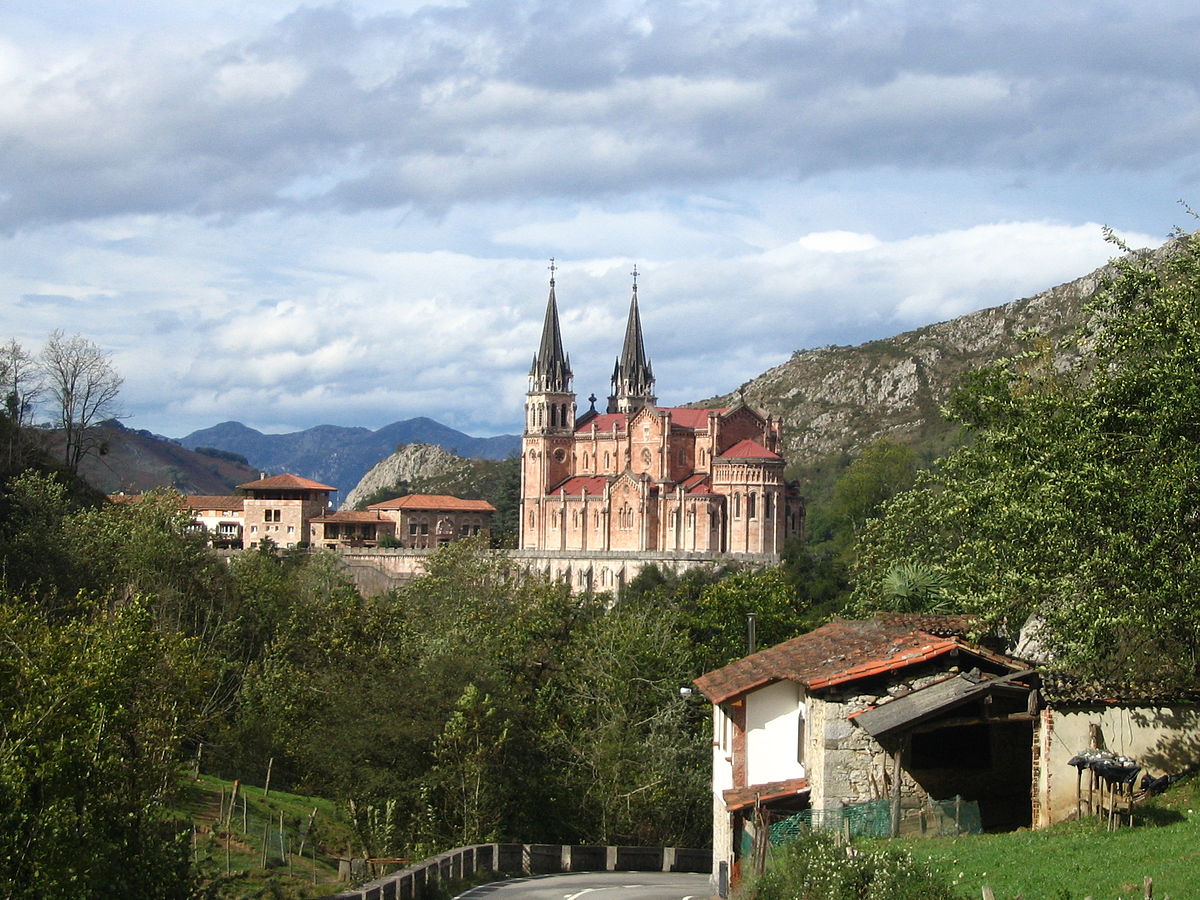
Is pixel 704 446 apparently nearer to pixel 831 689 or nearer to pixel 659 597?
pixel 659 597

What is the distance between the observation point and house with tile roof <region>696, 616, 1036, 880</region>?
856 inches

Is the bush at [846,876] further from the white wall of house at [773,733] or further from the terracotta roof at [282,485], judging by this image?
the terracotta roof at [282,485]

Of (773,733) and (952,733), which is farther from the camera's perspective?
(773,733)

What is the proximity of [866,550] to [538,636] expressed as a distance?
1417 cm

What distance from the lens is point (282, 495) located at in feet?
476

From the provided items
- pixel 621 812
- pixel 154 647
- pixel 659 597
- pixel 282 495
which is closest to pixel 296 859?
pixel 154 647

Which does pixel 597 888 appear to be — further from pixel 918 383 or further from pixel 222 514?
pixel 918 383

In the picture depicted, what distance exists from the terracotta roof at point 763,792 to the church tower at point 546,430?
322 feet

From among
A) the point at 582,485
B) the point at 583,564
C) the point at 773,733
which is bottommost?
the point at 773,733

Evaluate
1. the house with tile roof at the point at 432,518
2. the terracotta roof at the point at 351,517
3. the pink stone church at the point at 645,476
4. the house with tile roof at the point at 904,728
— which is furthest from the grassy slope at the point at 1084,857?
the house with tile roof at the point at 432,518

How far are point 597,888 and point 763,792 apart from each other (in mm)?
6615

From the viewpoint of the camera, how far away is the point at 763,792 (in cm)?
2420

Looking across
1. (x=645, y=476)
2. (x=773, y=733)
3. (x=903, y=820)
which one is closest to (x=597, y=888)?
(x=773, y=733)

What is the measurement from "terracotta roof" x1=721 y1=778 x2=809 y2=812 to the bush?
155 inches
